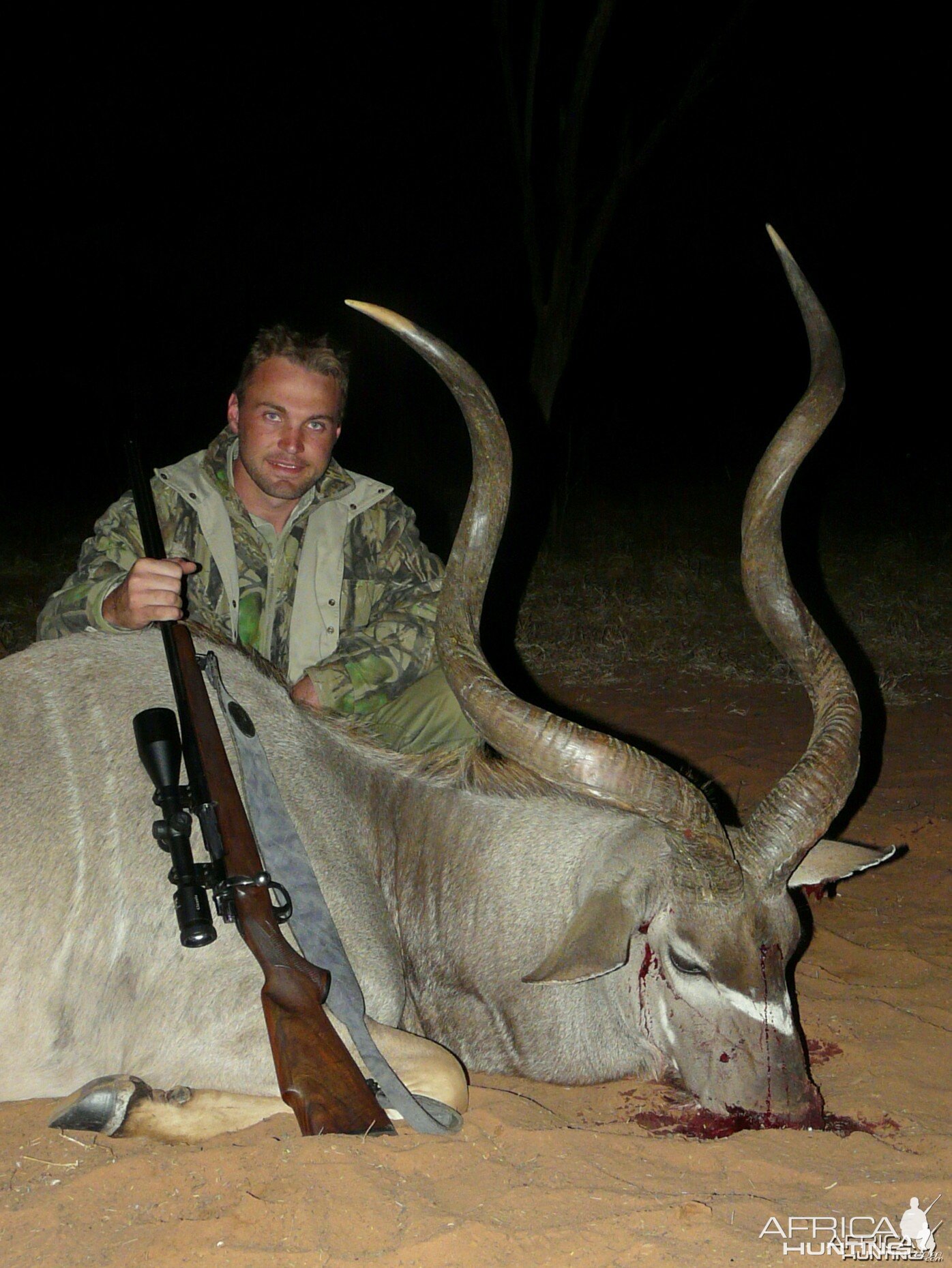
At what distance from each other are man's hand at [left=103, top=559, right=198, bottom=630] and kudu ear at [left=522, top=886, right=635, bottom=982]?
1288 mm

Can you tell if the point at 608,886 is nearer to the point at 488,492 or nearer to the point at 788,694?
the point at 488,492

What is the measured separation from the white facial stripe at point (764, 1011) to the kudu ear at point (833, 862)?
1.45 ft

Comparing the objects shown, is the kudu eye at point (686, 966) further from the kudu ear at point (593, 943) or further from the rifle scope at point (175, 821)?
the rifle scope at point (175, 821)

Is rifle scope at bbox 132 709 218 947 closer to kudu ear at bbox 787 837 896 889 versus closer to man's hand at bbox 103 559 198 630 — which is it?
man's hand at bbox 103 559 198 630

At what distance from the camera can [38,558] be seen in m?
10.7

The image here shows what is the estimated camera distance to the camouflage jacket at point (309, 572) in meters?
3.59

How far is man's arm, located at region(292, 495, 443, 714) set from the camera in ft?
11.7

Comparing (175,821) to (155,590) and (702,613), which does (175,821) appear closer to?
(155,590)

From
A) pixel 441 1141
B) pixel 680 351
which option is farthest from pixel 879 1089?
pixel 680 351

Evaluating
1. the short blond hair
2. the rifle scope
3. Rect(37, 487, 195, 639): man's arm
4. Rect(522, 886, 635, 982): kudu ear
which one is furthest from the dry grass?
the rifle scope

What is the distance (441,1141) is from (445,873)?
A: 0.72 meters

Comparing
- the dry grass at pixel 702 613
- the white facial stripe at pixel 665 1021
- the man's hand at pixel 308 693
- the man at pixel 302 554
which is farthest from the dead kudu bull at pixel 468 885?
the dry grass at pixel 702 613

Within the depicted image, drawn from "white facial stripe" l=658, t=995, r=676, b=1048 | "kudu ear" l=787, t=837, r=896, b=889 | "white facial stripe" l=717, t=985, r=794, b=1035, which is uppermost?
"kudu ear" l=787, t=837, r=896, b=889

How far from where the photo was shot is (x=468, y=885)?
2990 millimetres
